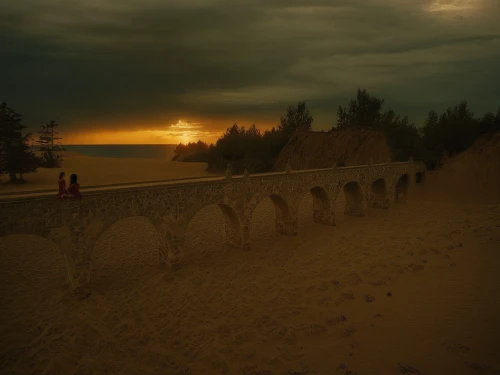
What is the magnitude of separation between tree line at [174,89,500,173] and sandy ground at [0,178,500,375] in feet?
38.9

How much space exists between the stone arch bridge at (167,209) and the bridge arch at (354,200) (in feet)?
5.31

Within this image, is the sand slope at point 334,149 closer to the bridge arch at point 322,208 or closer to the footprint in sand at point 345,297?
the bridge arch at point 322,208

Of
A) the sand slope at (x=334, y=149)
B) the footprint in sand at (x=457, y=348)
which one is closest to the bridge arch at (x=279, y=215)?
the footprint in sand at (x=457, y=348)

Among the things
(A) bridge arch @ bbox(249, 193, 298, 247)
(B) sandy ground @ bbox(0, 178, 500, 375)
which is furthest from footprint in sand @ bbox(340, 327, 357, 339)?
(A) bridge arch @ bbox(249, 193, 298, 247)

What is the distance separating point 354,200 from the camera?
2448 centimetres

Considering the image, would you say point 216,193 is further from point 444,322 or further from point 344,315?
point 444,322

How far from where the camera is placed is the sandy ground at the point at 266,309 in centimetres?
840

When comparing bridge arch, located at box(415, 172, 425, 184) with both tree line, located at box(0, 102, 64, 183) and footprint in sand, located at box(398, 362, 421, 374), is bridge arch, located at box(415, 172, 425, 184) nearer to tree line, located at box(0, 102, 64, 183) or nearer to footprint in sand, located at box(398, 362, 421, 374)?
footprint in sand, located at box(398, 362, 421, 374)

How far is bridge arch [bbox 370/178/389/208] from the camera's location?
2655 centimetres

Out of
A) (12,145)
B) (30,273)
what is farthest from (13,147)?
(30,273)

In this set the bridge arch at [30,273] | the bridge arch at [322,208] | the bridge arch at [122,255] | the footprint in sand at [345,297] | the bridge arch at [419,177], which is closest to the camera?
the footprint in sand at [345,297]

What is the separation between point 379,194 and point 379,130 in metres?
13.6

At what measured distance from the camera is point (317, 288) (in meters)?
12.6

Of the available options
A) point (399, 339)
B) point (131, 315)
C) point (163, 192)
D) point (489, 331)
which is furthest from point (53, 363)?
point (489, 331)
